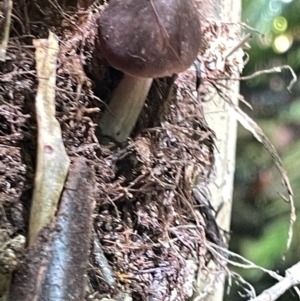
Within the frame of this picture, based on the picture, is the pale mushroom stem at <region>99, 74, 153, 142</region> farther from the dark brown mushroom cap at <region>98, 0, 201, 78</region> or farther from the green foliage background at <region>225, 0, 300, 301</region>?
the green foliage background at <region>225, 0, 300, 301</region>

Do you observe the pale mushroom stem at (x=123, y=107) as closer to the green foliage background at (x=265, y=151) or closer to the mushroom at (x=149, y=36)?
the mushroom at (x=149, y=36)

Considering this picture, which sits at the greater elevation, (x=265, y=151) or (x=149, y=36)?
(x=265, y=151)

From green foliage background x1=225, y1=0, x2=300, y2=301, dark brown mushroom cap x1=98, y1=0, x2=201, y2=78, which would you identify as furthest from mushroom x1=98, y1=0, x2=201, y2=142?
green foliage background x1=225, y1=0, x2=300, y2=301

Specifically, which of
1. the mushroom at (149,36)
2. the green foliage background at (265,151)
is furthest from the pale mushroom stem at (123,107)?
the green foliage background at (265,151)

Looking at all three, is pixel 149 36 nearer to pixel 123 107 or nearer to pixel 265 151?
pixel 123 107

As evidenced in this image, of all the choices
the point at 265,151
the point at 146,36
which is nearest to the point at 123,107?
the point at 146,36
